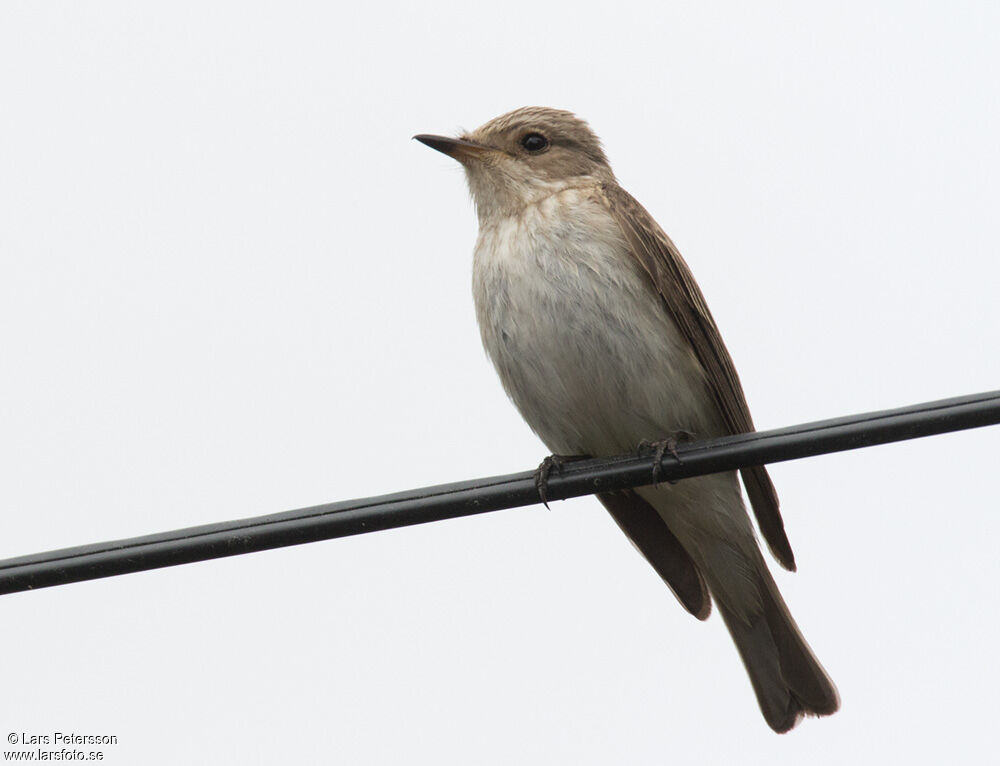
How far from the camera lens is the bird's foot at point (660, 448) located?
5.71 metres

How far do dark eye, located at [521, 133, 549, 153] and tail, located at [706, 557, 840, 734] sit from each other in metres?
2.76

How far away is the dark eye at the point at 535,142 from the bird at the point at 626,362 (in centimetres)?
1

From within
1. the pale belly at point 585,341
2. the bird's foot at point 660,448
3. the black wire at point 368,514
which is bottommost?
the black wire at point 368,514

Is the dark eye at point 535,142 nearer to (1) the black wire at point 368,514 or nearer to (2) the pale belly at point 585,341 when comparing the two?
(2) the pale belly at point 585,341

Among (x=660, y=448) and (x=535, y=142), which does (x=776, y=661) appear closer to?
(x=660, y=448)

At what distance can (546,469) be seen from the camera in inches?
261

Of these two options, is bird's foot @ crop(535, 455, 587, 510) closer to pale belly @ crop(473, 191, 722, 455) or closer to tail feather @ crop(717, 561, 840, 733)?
pale belly @ crop(473, 191, 722, 455)

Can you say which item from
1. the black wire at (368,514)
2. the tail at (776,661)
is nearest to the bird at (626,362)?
the tail at (776,661)

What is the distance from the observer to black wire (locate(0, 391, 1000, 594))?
15.0 feet

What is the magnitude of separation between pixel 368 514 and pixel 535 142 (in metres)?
3.92

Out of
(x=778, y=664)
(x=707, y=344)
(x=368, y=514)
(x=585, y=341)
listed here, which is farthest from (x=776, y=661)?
(x=368, y=514)

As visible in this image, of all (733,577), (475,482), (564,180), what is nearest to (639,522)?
(733,577)

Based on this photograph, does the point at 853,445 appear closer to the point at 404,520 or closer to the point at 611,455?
the point at 404,520

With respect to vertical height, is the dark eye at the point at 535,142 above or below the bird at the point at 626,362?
above
